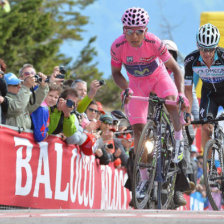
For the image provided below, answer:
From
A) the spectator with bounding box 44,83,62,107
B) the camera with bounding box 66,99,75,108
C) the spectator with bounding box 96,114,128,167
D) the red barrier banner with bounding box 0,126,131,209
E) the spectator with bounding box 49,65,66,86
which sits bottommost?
the red barrier banner with bounding box 0,126,131,209

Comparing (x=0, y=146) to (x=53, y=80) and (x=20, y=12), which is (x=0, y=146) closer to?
(x=53, y=80)

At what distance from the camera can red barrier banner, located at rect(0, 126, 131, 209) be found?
797 cm

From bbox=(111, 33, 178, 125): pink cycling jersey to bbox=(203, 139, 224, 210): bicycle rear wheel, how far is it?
3.07ft

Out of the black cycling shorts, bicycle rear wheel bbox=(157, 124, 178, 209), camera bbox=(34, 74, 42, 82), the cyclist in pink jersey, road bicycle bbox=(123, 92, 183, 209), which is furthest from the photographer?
the black cycling shorts

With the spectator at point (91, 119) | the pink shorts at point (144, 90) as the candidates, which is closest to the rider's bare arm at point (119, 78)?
the pink shorts at point (144, 90)

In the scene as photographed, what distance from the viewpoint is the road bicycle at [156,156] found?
25.1ft

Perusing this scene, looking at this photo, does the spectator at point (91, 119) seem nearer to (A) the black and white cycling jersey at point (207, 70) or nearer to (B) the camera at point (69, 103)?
(B) the camera at point (69, 103)

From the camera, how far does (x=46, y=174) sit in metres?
8.90

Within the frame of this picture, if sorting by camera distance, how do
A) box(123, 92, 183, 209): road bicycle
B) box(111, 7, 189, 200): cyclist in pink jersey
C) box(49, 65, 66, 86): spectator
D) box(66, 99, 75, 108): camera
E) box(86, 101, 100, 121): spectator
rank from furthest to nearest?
box(86, 101, 100, 121): spectator
box(66, 99, 75, 108): camera
box(49, 65, 66, 86): spectator
box(111, 7, 189, 200): cyclist in pink jersey
box(123, 92, 183, 209): road bicycle

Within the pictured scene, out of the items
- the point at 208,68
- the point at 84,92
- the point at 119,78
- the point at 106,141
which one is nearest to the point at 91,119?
the point at 106,141

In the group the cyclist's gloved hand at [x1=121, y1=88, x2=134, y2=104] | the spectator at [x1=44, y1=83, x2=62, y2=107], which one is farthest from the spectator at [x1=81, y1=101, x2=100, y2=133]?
the cyclist's gloved hand at [x1=121, y1=88, x2=134, y2=104]

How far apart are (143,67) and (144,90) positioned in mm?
344

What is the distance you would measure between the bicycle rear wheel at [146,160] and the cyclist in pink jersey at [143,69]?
0.33 feet

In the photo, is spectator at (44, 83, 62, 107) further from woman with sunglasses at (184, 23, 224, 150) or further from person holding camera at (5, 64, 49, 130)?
woman with sunglasses at (184, 23, 224, 150)
